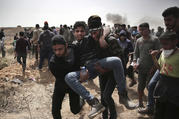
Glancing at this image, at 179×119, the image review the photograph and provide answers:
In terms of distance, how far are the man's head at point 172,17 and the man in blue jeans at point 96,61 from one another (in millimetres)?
922

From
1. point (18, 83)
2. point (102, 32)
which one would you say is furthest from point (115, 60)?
point (18, 83)

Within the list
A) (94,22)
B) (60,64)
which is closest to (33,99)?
(60,64)

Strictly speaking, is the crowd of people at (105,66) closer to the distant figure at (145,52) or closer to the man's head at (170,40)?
the man's head at (170,40)

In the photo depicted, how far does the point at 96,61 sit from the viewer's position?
9.65ft

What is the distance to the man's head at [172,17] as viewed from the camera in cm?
296

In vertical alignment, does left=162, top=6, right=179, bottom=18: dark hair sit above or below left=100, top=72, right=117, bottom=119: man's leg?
above

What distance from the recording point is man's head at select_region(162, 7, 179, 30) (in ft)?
9.71

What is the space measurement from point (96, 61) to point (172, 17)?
1432 millimetres

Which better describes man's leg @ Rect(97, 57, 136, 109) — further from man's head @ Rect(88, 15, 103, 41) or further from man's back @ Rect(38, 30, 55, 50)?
man's back @ Rect(38, 30, 55, 50)

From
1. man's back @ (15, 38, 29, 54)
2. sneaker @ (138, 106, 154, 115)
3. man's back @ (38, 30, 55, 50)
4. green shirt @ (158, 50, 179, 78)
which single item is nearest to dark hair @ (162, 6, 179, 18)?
green shirt @ (158, 50, 179, 78)

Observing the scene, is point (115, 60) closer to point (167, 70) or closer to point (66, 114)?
point (167, 70)

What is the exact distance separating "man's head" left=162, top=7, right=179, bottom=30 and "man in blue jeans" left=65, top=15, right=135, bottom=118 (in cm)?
92

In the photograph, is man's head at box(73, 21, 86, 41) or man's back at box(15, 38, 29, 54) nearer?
man's head at box(73, 21, 86, 41)

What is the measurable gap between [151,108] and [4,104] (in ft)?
14.6
